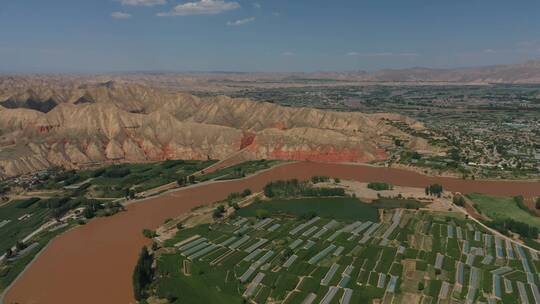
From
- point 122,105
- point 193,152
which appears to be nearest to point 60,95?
point 122,105

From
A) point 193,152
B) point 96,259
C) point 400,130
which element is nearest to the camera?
point 96,259

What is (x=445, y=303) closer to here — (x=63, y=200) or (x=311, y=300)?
(x=311, y=300)

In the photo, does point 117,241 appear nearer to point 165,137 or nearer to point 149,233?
point 149,233

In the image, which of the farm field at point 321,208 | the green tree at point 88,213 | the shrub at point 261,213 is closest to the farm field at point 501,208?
the farm field at point 321,208

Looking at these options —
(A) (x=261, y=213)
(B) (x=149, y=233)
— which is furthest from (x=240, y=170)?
(B) (x=149, y=233)

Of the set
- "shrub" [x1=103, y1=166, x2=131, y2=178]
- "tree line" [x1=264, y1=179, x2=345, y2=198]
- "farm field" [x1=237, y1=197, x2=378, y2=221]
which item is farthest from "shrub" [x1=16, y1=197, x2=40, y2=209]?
"tree line" [x1=264, y1=179, x2=345, y2=198]
